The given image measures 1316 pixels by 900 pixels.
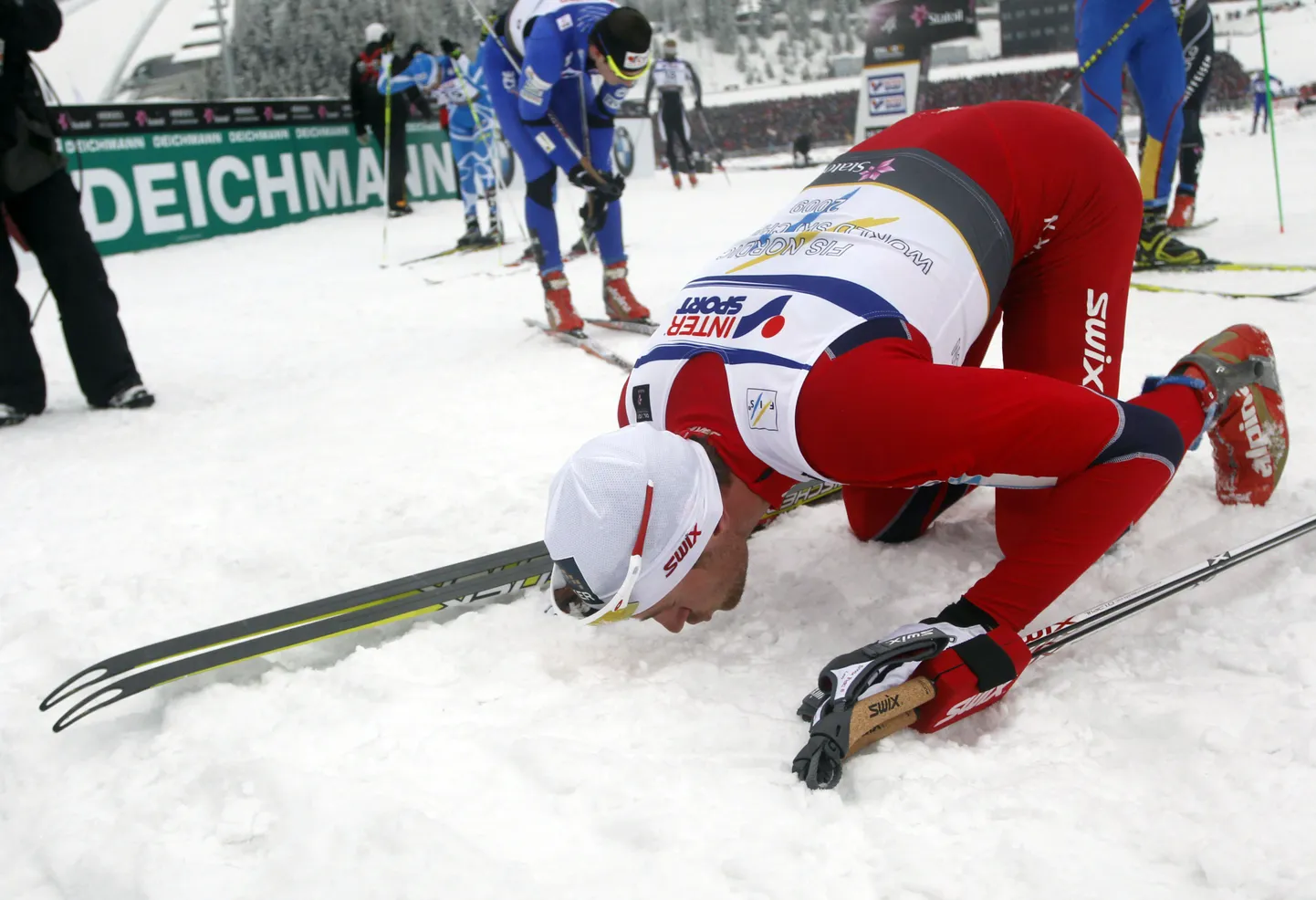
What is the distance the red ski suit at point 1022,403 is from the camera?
1373 mm

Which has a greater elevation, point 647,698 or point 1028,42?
point 1028,42

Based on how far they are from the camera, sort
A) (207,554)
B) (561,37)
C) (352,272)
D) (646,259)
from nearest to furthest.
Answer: (207,554), (561,37), (646,259), (352,272)

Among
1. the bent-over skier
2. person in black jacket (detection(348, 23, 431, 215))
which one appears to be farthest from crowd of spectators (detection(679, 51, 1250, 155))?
the bent-over skier

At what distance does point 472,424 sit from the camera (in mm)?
3340

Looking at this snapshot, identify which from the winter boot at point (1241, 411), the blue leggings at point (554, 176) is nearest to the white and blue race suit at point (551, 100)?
the blue leggings at point (554, 176)

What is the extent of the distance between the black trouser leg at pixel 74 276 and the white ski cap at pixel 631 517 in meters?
2.89

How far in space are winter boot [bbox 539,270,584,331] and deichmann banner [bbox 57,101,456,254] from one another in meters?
5.33

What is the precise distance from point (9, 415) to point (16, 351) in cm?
24

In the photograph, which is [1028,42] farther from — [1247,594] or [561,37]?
[1247,594]

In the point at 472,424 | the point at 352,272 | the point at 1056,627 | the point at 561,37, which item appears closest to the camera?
the point at 1056,627

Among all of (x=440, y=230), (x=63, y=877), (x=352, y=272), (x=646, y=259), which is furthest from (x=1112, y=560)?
(x=440, y=230)

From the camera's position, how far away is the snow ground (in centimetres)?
122

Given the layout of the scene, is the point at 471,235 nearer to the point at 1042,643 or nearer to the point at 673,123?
the point at 673,123

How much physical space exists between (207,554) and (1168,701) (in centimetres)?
218
